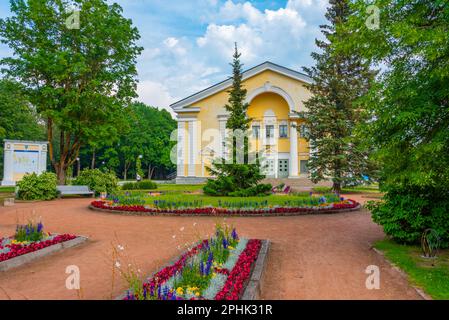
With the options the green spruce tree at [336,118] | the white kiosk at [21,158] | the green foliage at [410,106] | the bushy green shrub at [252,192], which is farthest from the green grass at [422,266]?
the white kiosk at [21,158]

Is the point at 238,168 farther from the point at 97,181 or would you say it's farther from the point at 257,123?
the point at 257,123

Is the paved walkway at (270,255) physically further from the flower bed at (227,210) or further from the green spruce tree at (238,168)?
the green spruce tree at (238,168)

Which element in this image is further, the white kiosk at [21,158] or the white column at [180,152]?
the white column at [180,152]

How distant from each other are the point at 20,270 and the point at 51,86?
62.1ft

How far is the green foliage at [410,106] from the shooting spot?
5.83m

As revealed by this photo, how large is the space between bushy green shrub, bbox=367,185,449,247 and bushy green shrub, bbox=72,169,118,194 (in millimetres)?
17465

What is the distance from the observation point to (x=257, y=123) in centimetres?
3806

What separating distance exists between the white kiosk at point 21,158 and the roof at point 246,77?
1720 cm

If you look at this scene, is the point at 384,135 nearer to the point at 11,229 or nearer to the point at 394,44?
the point at 394,44

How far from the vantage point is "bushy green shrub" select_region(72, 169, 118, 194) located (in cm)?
2103

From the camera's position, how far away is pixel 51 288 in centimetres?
505

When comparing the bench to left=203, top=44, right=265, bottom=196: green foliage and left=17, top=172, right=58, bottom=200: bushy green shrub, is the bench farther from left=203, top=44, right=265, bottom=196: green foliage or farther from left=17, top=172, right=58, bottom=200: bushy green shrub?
left=203, top=44, right=265, bottom=196: green foliage

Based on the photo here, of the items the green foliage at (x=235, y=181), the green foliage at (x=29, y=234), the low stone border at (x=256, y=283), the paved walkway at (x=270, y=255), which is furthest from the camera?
the green foliage at (x=235, y=181)
